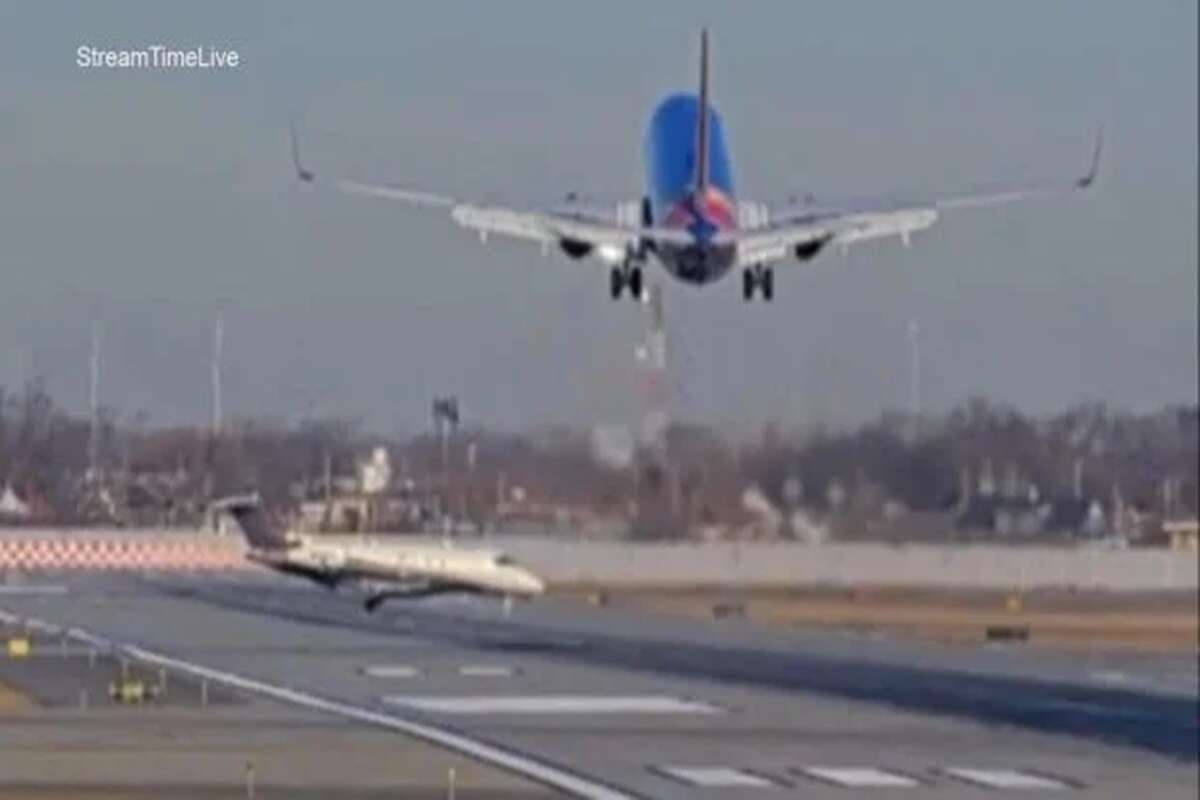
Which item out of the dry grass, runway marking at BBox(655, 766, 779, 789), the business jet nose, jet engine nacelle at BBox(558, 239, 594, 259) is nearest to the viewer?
jet engine nacelle at BBox(558, 239, 594, 259)

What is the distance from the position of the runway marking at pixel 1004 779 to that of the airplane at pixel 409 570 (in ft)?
156

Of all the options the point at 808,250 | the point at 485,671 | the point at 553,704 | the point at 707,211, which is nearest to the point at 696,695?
the point at 553,704

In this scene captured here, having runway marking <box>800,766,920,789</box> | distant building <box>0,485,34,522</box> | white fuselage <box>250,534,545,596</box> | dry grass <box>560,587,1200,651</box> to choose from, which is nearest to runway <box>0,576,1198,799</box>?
runway marking <box>800,766,920,789</box>

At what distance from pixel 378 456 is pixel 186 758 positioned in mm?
13717

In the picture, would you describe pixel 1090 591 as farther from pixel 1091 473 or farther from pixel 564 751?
pixel 564 751

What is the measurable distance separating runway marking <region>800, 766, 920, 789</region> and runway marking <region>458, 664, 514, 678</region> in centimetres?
2790

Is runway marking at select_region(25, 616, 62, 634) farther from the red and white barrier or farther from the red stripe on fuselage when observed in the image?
the red stripe on fuselage

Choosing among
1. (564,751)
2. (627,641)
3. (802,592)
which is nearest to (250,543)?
(564,751)

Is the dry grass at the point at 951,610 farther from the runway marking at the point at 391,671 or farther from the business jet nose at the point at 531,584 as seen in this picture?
the runway marking at the point at 391,671

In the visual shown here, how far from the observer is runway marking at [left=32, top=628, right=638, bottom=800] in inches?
1859

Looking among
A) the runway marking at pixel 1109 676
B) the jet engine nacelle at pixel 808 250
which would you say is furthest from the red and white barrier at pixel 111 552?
the runway marking at pixel 1109 676

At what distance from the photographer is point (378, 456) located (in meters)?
37.2

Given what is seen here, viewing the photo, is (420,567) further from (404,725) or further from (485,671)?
(404,725)

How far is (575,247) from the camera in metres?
42.3
